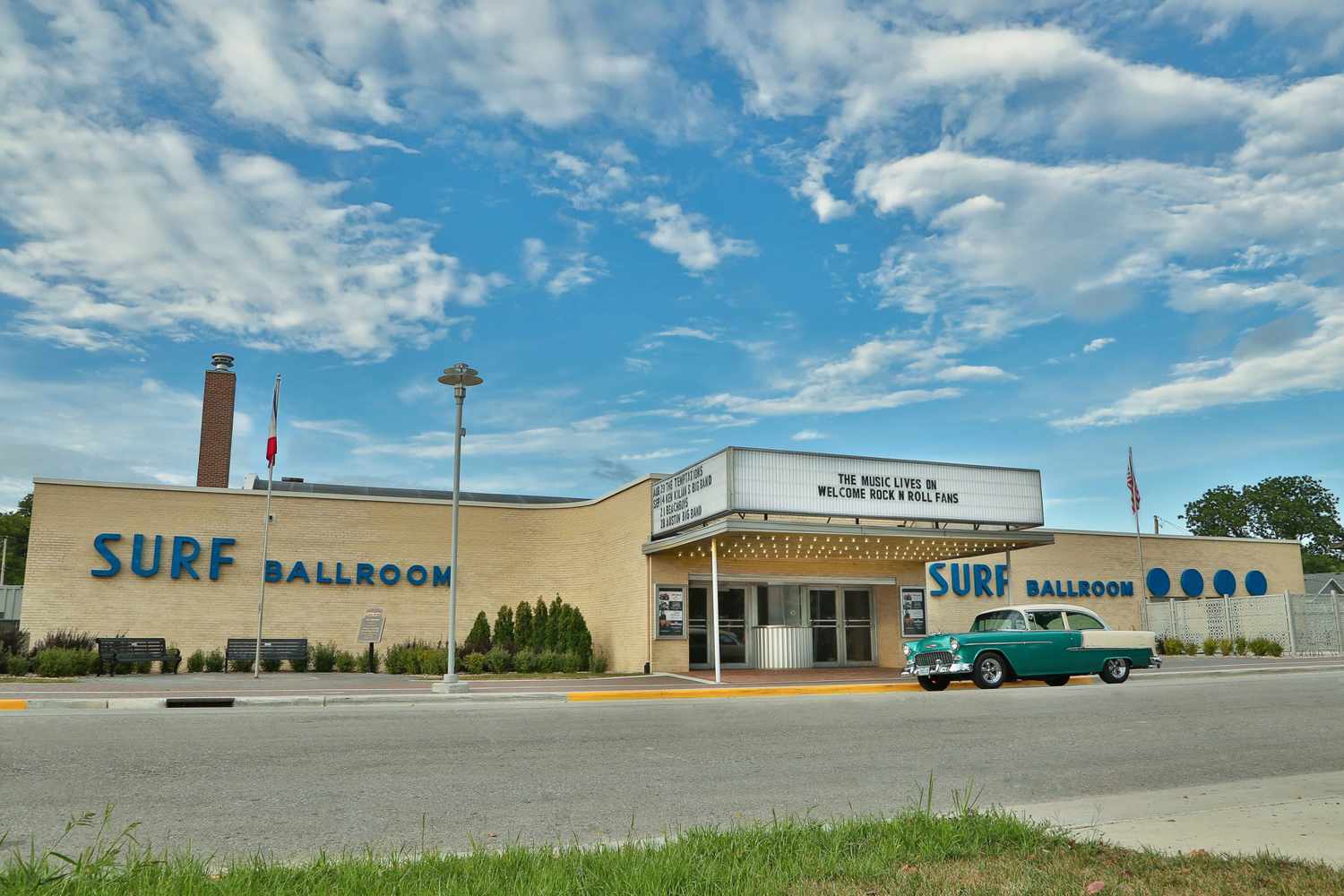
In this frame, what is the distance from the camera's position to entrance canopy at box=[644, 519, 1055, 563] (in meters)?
21.7

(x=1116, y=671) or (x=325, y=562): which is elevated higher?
(x=325, y=562)

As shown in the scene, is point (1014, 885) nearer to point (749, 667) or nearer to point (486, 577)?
point (749, 667)

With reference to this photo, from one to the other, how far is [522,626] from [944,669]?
13020 mm

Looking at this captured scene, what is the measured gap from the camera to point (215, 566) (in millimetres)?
27344

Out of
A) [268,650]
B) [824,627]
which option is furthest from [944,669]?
[268,650]

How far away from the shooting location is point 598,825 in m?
7.16

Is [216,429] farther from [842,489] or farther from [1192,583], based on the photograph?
[1192,583]

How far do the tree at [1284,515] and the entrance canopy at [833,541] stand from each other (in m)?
80.9

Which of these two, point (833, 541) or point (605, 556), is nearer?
point (833, 541)

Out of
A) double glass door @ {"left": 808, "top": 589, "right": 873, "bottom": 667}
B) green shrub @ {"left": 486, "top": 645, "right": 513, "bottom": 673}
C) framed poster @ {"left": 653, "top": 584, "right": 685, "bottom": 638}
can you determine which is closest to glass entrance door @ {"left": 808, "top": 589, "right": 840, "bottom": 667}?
double glass door @ {"left": 808, "top": 589, "right": 873, "bottom": 667}

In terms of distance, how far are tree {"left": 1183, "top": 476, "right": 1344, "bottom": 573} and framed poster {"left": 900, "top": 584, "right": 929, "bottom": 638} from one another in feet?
258

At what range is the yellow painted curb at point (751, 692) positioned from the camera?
734 inches

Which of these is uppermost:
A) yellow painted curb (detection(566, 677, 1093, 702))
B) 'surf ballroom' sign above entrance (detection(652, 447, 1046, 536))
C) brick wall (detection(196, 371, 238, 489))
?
brick wall (detection(196, 371, 238, 489))

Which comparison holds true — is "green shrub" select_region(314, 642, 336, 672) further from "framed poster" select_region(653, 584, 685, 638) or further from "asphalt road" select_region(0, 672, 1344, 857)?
"asphalt road" select_region(0, 672, 1344, 857)
